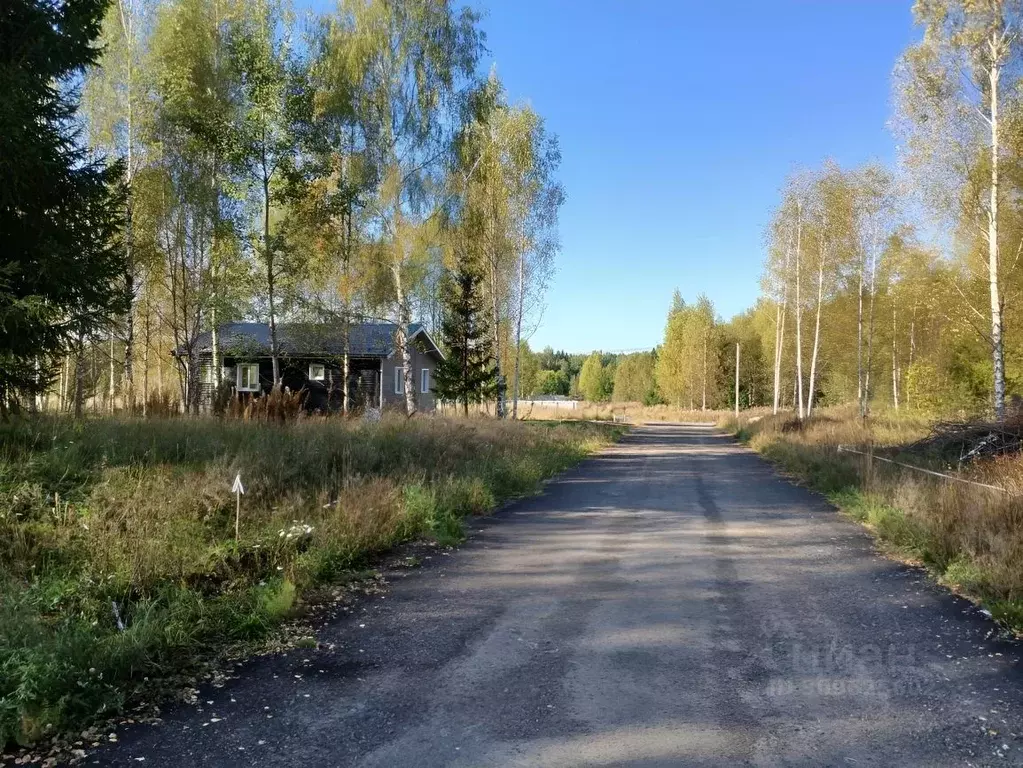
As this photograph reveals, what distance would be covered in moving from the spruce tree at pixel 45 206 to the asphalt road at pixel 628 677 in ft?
17.2

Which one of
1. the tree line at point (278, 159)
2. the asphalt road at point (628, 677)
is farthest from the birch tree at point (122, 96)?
the asphalt road at point (628, 677)

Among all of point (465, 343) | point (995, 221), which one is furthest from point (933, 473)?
point (465, 343)

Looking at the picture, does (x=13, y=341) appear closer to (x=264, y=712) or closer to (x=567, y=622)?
(x=264, y=712)

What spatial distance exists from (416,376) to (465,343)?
553cm

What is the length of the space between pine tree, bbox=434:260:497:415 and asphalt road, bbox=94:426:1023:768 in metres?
21.9

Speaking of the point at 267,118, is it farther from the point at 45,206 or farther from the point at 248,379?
the point at 248,379

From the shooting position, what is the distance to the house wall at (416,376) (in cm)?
3209

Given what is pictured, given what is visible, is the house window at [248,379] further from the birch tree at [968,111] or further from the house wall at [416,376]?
the birch tree at [968,111]

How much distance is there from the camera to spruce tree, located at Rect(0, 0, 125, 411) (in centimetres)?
765

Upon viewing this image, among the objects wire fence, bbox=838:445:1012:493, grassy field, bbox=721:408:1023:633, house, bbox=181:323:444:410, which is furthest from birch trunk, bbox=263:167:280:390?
wire fence, bbox=838:445:1012:493

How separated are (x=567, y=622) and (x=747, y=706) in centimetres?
184

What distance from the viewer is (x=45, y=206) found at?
A: 874cm

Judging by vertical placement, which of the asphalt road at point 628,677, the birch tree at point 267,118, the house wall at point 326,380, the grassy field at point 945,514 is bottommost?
the asphalt road at point 628,677

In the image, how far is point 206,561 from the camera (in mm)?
6191
